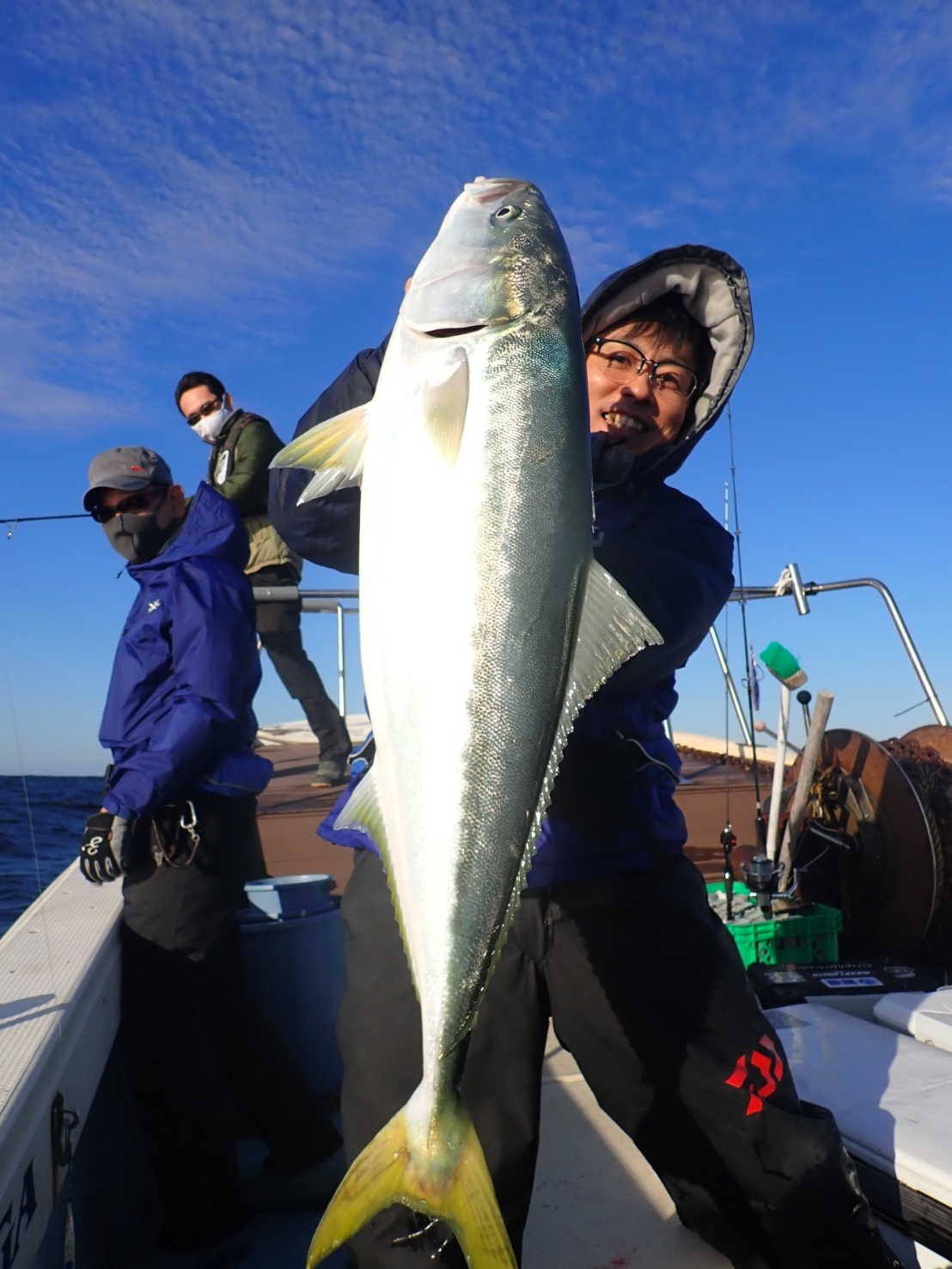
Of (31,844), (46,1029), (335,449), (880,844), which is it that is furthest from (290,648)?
(335,449)

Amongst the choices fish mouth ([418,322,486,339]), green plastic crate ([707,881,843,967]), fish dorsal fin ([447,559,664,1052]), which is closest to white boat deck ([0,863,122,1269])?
fish dorsal fin ([447,559,664,1052])

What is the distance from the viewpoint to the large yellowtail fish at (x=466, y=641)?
1631mm

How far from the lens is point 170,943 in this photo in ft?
11.2

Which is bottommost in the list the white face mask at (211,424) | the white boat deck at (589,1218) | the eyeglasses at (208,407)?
the white boat deck at (589,1218)

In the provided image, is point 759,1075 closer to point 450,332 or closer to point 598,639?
Result: point 598,639

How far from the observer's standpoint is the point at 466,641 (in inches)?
63.9

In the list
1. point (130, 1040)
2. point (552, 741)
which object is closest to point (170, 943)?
point (130, 1040)

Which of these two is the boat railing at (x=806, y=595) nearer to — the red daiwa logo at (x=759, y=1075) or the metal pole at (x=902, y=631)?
the metal pole at (x=902, y=631)

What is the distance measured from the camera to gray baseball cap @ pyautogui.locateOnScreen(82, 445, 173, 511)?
3770mm

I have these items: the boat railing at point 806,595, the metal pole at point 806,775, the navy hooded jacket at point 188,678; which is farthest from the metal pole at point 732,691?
the navy hooded jacket at point 188,678

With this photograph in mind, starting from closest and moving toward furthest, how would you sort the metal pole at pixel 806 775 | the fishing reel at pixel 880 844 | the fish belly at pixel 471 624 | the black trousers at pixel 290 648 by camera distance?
the fish belly at pixel 471 624, the fishing reel at pixel 880 844, the metal pole at pixel 806 775, the black trousers at pixel 290 648

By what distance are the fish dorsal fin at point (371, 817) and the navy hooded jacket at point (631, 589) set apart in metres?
0.23

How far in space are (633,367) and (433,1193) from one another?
2212 mm

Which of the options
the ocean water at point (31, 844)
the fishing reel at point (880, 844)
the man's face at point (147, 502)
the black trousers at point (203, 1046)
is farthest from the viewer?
the ocean water at point (31, 844)
